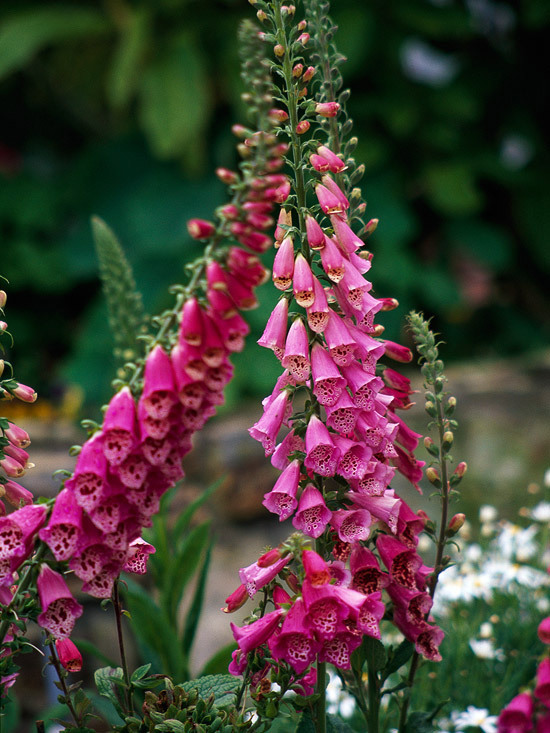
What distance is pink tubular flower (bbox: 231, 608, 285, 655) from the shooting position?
2.67 ft

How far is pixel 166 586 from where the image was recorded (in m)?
1.58

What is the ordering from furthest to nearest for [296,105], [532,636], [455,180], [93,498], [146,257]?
[146,257]
[455,180]
[532,636]
[296,105]
[93,498]

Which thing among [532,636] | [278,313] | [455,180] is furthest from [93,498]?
[455,180]

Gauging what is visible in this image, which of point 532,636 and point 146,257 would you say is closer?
point 532,636

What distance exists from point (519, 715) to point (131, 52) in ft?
11.3

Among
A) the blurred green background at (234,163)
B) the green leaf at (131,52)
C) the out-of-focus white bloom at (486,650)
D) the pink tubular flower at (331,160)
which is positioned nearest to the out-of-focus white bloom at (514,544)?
the out-of-focus white bloom at (486,650)

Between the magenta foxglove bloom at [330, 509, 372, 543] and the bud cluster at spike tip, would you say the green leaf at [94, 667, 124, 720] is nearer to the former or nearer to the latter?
the bud cluster at spike tip

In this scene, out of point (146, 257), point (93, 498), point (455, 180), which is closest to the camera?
point (93, 498)

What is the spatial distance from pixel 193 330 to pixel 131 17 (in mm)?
3592

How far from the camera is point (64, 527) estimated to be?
2.38 ft

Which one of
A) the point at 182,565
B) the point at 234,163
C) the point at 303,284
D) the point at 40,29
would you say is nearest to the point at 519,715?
the point at 303,284

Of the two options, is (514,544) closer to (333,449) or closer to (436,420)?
(436,420)

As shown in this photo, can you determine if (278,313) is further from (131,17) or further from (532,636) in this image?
(131,17)

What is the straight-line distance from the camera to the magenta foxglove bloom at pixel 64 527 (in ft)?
2.33
